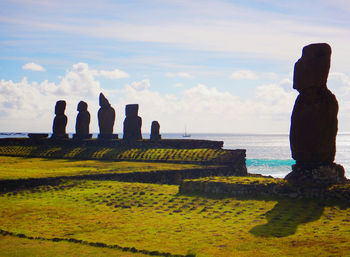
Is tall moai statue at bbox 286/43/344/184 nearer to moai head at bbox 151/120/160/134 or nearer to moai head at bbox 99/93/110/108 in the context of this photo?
moai head at bbox 151/120/160/134

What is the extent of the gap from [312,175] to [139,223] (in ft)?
26.5

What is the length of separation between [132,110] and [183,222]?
3151cm

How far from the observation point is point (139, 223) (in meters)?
16.0

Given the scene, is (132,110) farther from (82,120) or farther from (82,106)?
(82,106)

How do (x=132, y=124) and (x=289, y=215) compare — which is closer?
(x=289, y=215)

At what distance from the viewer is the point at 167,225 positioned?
15.6 meters

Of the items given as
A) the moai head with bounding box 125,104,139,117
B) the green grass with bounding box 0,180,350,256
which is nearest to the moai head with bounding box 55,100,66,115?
the moai head with bounding box 125,104,139,117

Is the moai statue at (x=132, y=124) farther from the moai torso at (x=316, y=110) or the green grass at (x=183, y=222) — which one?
the moai torso at (x=316, y=110)

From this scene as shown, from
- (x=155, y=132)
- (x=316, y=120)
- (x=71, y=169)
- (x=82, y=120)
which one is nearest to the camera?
(x=316, y=120)

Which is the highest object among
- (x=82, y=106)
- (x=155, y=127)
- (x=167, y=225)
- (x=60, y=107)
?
(x=82, y=106)

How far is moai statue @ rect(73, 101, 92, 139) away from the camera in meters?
51.3

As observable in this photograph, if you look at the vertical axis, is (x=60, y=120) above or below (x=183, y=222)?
above

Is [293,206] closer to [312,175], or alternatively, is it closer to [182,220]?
[312,175]

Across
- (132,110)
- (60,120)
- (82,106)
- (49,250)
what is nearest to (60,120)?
(60,120)
